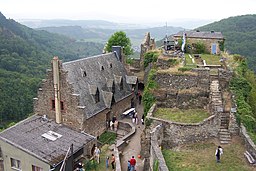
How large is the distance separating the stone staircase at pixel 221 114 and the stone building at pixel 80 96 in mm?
12123

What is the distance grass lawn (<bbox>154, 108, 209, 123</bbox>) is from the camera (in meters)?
25.4

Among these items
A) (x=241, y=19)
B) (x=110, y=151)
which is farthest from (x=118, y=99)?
(x=241, y=19)

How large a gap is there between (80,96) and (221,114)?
45.7 feet

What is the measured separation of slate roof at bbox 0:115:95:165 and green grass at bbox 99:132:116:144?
12.2 feet

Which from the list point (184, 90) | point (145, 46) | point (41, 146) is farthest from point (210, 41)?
point (41, 146)

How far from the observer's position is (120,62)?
4300cm

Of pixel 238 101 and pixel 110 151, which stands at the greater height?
pixel 238 101

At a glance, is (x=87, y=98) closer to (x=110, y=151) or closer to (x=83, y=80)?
(x=83, y=80)

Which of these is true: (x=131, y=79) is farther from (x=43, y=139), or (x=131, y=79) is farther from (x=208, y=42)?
(x=43, y=139)

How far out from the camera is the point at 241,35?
9469 cm

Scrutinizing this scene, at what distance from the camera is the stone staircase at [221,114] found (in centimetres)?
2405

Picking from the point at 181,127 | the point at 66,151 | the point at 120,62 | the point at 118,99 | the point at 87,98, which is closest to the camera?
the point at 181,127

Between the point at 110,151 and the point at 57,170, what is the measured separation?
5556 millimetres

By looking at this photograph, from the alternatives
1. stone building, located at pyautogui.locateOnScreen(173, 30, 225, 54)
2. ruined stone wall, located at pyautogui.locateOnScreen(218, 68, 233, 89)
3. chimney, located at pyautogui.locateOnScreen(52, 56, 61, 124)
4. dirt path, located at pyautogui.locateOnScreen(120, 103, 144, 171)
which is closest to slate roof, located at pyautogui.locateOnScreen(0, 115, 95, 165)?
chimney, located at pyautogui.locateOnScreen(52, 56, 61, 124)
